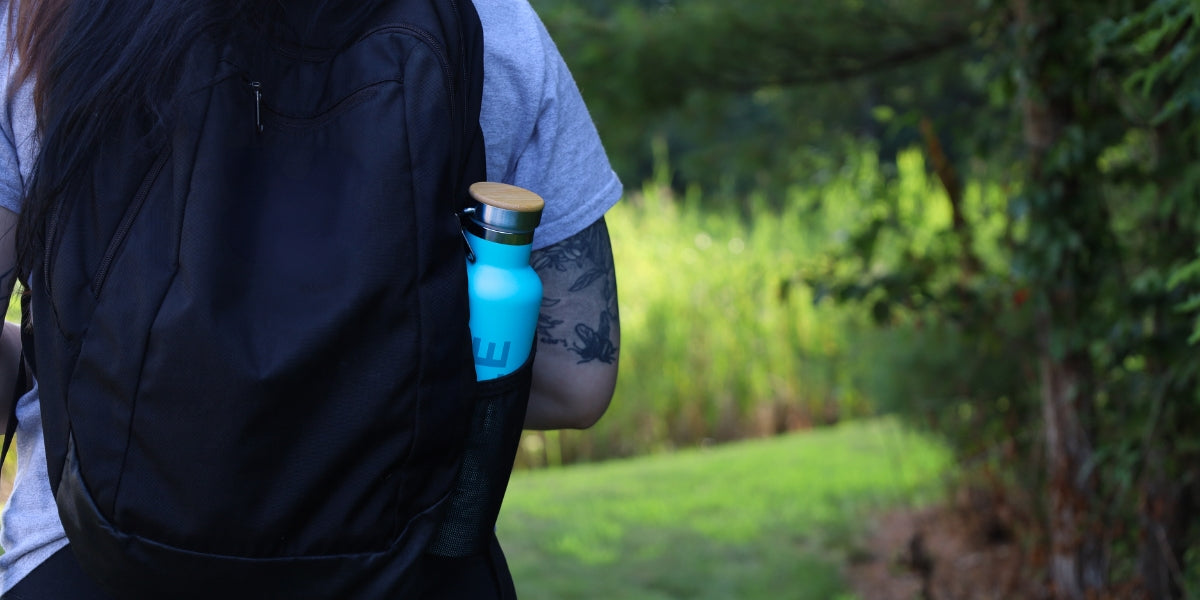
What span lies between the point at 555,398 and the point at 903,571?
3.21m

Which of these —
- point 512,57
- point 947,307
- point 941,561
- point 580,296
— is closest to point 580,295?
point 580,296

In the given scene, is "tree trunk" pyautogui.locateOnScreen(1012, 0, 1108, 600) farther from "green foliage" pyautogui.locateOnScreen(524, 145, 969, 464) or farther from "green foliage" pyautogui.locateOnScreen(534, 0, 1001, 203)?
"green foliage" pyautogui.locateOnScreen(524, 145, 969, 464)

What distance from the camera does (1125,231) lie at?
3385mm

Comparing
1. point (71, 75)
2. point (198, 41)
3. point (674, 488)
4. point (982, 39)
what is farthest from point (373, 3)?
point (674, 488)

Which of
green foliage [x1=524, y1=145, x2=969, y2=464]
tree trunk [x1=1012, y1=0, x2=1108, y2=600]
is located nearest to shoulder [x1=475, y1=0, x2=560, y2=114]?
tree trunk [x1=1012, y1=0, x2=1108, y2=600]

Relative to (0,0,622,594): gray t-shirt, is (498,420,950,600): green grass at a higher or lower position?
lower

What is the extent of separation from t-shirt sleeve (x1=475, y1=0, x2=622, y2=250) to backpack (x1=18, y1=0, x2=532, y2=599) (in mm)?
128

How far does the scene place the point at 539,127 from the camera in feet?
4.36

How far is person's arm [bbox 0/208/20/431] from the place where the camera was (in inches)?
45.1

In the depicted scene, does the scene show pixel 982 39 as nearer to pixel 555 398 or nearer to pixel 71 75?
pixel 555 398

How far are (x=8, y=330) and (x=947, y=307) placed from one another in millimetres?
2705

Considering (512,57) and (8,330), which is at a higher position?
(512,57)

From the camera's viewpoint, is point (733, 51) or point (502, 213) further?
point (733, 51)

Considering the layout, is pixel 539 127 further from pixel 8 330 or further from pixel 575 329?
pixel 8 330
